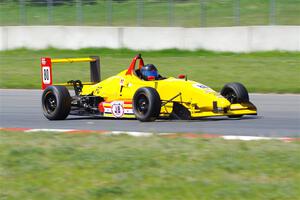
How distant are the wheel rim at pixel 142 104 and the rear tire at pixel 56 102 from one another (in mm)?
1517

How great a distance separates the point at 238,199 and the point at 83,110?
26.9 feet

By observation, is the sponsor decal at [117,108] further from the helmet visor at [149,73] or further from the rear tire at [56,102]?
the rear tire at [56,102]

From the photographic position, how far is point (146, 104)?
13.8 metres

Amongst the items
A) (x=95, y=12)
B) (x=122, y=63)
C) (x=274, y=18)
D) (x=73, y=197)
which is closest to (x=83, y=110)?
(x=73, y=197)

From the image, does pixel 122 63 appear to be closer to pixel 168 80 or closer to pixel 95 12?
pixel 95 12

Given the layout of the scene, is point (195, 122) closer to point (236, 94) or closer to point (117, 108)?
point (236, 94)

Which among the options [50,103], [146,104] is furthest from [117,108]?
[50,103]

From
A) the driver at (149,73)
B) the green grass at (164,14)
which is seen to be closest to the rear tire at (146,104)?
the driver at (149,73)

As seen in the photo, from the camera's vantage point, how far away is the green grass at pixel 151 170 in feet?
25.3

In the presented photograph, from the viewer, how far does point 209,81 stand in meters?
22.3

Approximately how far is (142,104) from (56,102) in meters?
1.80

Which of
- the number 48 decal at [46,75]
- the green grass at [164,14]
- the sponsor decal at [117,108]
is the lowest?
the sponsor decal at [117,108]

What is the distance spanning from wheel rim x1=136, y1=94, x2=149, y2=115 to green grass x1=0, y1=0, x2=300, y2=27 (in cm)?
1654

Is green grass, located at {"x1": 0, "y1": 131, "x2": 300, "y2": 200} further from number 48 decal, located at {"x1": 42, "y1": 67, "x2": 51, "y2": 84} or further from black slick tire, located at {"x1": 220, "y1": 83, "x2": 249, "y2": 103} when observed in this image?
number 48 decal, located at {"x1": 42, "y1": 67, "x2": 51, "y2": 84}
